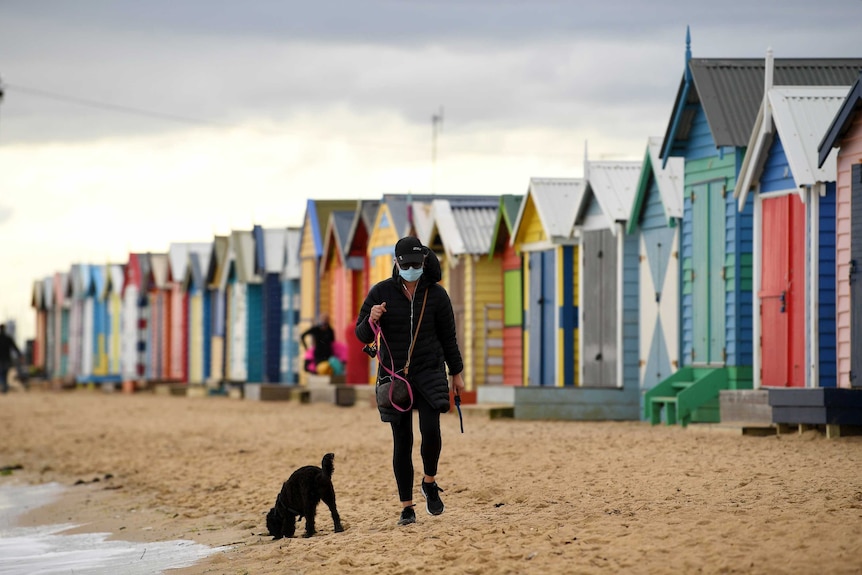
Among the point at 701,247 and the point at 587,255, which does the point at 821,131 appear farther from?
the point at 587,255

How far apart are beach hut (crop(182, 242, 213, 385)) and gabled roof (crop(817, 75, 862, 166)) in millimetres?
27430

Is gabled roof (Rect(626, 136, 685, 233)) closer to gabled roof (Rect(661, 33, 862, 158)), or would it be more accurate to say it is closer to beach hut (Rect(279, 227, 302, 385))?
gabled roof (Rect(661, 33, 862, 158))

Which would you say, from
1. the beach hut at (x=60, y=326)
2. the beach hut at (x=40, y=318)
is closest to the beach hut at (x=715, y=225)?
the beach hut at (x=60, y=326)

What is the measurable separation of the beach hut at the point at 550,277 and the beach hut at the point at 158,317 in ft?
76.7

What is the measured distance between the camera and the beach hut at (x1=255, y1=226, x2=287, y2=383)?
3572cm

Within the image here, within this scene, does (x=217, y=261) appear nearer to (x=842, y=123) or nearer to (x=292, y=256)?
(x=292, y=256)

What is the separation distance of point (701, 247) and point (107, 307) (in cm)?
3845

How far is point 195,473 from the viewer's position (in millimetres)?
15469

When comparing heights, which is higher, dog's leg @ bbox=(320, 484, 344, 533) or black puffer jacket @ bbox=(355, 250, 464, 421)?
black puffer jacket @ bbox=(355, 250, 464, 421)

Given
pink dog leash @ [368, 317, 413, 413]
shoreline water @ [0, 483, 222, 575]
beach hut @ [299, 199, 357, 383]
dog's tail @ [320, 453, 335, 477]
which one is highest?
beach hut @ [299, 199, 357, 383]

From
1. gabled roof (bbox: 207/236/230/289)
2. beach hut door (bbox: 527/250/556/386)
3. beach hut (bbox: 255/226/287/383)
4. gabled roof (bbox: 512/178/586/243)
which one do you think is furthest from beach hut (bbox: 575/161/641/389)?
gabled roof (bbox: 207/236/230/289)

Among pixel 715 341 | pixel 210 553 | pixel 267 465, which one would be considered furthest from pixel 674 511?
pixel 715 341

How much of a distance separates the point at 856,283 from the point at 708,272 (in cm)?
359

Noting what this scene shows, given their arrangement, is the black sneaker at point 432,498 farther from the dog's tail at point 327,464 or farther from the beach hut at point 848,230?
the beach hut at point 848,230
